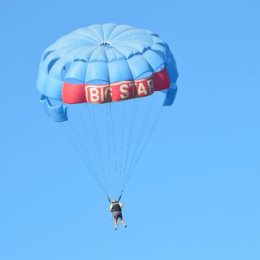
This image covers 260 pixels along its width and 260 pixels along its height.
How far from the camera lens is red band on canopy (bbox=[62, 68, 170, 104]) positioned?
72000 millimetres

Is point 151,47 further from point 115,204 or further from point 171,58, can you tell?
point 115,204

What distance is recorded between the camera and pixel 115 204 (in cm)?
7250

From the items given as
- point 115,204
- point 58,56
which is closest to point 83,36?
point 58,56

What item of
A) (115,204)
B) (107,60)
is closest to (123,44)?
(107,60)

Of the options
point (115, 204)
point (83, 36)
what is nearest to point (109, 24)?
point (83, 36)

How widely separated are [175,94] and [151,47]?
3.40 m

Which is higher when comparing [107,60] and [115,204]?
[107,60]

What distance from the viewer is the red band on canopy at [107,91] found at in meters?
72.0

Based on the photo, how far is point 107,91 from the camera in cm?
7212

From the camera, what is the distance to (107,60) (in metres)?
71.9

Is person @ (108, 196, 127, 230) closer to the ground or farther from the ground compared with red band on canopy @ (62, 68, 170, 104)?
closer to the ground

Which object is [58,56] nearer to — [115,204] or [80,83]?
[80,83]

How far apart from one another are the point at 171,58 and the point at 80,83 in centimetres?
413

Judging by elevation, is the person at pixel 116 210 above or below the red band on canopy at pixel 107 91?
below
